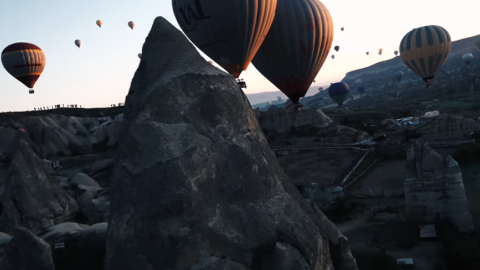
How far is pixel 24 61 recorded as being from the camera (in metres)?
50.3

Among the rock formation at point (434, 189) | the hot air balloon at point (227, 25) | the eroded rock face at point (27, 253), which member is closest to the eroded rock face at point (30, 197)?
the eroded rock face at point (27, 253)

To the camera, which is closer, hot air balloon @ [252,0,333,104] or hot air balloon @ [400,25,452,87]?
hot air balloon @ [252,0,333,104]


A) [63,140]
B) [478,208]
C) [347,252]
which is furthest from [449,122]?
[63,140]

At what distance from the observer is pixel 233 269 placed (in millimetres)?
7348

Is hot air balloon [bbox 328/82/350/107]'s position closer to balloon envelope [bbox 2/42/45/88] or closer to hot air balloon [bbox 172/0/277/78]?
balloon envelope [bbox 2/42/45/88]

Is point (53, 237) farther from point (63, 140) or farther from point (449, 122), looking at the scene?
point (63, 140)

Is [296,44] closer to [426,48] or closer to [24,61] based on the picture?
[426,48]

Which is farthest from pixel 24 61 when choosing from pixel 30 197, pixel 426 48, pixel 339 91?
pixel 339 91

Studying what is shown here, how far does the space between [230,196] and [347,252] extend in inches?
118

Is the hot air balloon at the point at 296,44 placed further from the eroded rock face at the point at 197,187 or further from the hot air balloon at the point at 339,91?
the hot air balloon at the point at 339,91

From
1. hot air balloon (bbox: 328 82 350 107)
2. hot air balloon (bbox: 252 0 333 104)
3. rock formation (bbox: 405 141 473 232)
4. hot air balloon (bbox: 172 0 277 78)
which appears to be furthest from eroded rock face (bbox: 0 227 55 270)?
hot air balloon (bbox: 328 82 350 107)

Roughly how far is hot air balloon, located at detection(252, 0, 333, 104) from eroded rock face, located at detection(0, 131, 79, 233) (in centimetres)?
1915

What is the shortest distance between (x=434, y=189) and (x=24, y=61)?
4762 centimetres

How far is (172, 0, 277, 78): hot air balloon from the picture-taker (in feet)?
86.6
